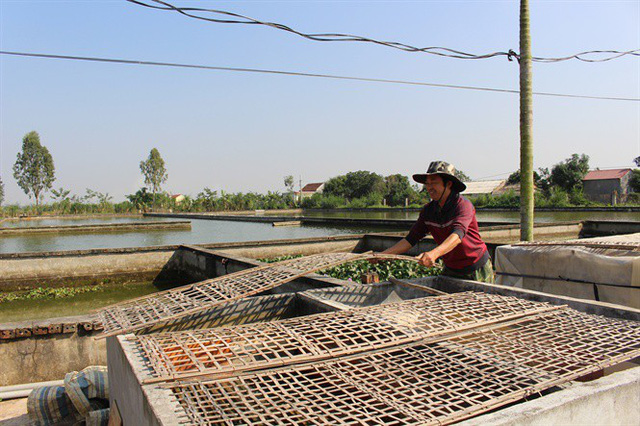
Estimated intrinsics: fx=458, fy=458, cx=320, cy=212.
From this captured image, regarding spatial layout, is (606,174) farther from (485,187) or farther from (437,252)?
(437,252)

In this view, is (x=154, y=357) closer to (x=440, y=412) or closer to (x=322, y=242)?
(x=440, y=412)

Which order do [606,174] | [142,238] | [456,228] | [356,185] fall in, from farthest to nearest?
[356,185], [606,174], [142,238], [456,228]

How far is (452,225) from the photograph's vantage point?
291cm

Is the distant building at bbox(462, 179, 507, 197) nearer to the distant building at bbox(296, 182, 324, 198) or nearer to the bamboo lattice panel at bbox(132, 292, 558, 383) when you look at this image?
the distant building at bbox(296, 182, 324, 198)

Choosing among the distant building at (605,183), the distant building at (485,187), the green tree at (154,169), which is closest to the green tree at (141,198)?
the green tree at (154,169)

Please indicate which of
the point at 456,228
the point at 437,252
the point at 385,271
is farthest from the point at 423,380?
the point at 385,271

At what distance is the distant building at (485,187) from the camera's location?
49.8 metres

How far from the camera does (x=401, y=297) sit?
3.27 m

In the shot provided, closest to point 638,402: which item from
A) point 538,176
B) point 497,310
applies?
point 497,310

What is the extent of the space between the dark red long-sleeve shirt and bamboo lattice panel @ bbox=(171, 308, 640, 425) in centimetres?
84

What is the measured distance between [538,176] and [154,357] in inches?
1660

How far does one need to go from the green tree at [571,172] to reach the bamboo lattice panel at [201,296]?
126 feet

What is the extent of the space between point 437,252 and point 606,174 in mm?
40853

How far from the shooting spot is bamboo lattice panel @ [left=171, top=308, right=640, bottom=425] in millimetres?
1483
